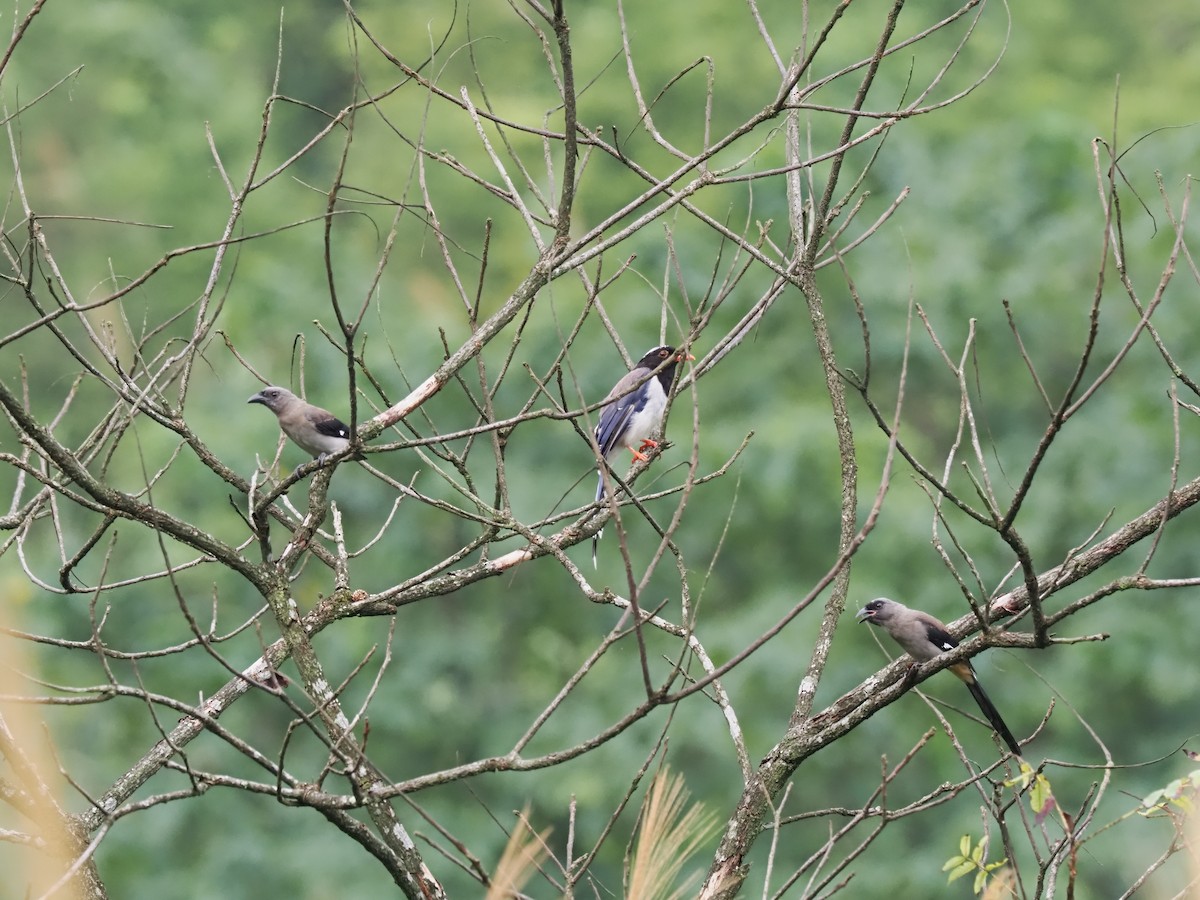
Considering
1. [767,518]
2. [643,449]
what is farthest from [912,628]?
[767,518]

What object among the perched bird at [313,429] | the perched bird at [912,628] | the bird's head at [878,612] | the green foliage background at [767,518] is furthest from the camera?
the green foliage background at [767,518]

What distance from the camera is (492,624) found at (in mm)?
17812

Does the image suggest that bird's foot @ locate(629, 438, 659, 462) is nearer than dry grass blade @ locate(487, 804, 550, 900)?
No

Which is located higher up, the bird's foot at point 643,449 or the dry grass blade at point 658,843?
the bird's foot at point 643,449

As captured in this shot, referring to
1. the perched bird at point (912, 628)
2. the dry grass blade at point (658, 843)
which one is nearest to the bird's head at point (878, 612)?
the perched bird at point (912, 628)

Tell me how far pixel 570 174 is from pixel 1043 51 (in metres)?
24.5

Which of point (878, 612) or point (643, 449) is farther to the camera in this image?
point (643, 449)

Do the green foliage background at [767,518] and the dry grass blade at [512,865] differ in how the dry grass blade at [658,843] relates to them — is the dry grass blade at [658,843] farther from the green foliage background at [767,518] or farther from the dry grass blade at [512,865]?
the green foliage background at [767,518]

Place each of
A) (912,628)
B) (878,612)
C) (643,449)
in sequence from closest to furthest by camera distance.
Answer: (912,628), (878,612), (643,449)

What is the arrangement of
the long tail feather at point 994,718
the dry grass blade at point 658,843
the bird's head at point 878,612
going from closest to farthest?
1. the dry grass blade at point 658,843
2. the long tail feather at point 994,718
3. the bird's head at point 878,612

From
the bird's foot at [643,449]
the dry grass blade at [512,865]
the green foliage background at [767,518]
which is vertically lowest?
the dry grass blade at [512,865]

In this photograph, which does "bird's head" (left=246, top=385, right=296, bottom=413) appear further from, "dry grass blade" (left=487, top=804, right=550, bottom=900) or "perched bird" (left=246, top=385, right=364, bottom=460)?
"dry grass blade" (left=487, top=804, right=550, bottom=900)

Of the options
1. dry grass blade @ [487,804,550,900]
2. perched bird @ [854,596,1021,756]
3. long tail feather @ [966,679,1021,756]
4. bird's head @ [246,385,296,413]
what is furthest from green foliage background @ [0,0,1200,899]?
dry grass blade @ [487,804,550,900]

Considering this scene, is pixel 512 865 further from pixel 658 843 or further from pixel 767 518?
pixel 767 518
